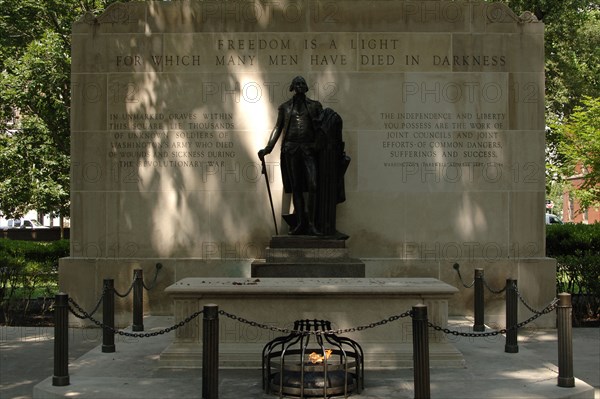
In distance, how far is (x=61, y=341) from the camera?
8.60 m

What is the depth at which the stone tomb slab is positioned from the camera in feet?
32.4

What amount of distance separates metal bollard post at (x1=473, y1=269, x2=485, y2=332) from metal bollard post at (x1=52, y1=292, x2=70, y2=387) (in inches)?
276

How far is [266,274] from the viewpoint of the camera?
11.7 m

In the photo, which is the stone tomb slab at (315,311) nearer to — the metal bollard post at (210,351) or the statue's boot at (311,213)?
the metal bollard post at (210,351)

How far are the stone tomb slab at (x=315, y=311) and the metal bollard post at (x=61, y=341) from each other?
1.59 m

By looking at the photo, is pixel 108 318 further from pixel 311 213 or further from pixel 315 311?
pixel 311 213

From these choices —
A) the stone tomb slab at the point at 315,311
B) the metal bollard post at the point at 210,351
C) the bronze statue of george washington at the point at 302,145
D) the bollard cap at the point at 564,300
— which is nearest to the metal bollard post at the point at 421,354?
the bollard cap at the point at 564,300

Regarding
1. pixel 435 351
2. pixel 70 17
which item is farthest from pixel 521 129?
pixel 70 17

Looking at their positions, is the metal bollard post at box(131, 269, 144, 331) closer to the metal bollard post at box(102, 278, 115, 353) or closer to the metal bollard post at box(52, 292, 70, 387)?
the metal bollard post at box(102, 278, 115, 353)

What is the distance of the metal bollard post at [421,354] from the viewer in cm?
740

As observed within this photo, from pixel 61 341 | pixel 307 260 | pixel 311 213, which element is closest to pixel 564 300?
pixel 307 260

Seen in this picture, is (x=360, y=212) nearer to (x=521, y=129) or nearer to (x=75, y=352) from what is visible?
(x=521, y=129)

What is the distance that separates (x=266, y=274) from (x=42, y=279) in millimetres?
6641

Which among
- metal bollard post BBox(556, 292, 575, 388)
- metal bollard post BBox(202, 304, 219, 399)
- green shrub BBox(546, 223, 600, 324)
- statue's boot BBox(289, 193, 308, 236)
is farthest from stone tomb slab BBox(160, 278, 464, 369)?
green shrub BBox(546, 223, 600, 324)
